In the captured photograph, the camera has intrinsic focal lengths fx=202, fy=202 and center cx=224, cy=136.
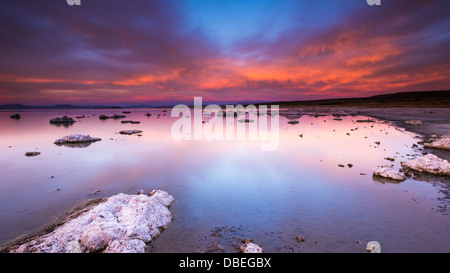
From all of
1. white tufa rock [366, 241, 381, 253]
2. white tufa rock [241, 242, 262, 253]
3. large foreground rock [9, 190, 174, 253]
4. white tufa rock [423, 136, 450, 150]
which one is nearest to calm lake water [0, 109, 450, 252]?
white tufa rock [366, 241, 381, 253]

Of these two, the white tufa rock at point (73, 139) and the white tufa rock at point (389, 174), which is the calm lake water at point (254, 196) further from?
the white tufa rock at point (73, 139)

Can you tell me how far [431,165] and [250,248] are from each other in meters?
11.9

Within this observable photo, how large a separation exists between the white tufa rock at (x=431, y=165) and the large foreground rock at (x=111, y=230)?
13.3 meters

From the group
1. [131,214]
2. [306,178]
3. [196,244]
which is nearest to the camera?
[196,244]

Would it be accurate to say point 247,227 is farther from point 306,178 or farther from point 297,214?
point 306,178

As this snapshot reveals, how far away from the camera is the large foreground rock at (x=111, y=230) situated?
525 cm

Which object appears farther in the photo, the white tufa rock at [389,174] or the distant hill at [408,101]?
the distant hill at [408,101]

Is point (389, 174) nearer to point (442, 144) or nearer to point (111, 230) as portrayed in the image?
point (442, 144)

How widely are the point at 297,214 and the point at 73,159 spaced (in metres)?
15.9

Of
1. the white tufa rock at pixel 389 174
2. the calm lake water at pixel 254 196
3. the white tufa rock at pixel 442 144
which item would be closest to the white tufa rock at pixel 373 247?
the calm lake water at pixel 254 196

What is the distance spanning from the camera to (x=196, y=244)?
18.8ft

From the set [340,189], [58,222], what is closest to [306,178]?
[340,189]
